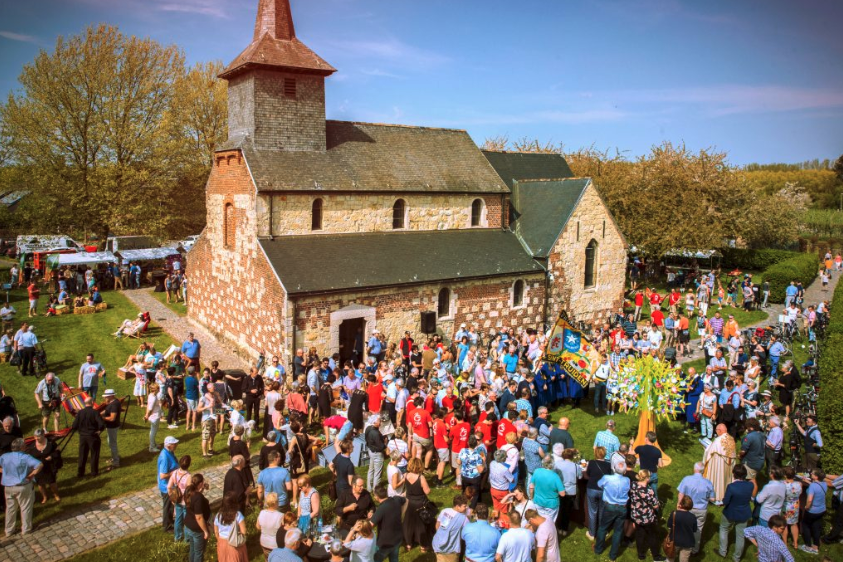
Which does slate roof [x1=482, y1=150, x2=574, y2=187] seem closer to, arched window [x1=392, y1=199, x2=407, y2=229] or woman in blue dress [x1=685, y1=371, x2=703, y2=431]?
arched window [x1=392, y1=199, x2=407, y2=229]

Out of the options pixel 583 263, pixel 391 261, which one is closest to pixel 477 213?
pixel 583 263

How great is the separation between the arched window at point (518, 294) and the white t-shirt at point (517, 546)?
1739cm

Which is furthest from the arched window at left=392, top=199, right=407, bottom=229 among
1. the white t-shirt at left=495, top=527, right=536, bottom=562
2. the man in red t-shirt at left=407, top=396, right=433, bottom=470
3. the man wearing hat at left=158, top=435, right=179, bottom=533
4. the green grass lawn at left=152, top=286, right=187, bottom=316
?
the white t-shirt at left=495, top=527, right=536, bottom=562

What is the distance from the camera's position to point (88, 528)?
1099 centimetres

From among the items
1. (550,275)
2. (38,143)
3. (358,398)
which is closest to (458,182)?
(550,275)

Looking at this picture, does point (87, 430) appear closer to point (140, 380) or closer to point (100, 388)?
point (140, 380)

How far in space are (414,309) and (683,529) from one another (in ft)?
45.3

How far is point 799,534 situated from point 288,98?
67.5 feet

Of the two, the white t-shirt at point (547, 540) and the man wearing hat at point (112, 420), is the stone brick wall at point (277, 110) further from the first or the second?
the white t-shirt at point (547, 540)

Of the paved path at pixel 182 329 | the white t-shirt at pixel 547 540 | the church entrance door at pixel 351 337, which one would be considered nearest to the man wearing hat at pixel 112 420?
the paved path at pixel 182 329

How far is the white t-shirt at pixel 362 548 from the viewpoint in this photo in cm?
815

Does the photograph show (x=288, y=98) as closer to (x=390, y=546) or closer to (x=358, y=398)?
(x=358, y=398)

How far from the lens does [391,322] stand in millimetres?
21641

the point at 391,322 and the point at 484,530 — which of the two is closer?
the point at 484,530
